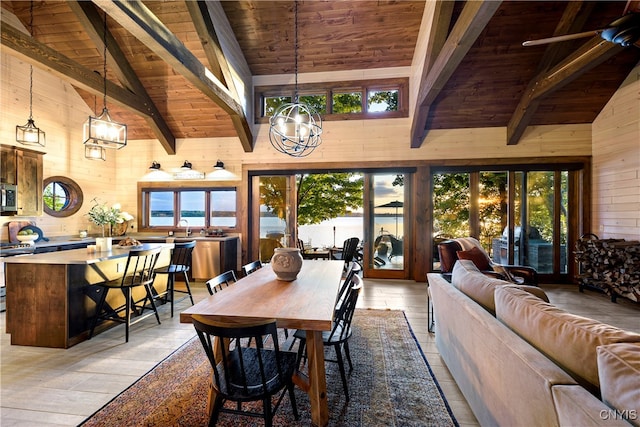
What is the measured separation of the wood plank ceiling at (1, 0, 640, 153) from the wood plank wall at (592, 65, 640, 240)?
0.91 feet

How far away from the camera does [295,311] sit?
1.64 meters

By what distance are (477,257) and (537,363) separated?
308 centimetres

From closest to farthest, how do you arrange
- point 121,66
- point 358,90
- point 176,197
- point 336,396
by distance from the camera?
point 336,396, point 121,66, point 358,90, point 176,197

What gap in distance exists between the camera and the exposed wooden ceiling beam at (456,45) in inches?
104

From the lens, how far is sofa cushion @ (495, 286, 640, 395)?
1034 mm

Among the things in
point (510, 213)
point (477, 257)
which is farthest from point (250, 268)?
point (510, 213)

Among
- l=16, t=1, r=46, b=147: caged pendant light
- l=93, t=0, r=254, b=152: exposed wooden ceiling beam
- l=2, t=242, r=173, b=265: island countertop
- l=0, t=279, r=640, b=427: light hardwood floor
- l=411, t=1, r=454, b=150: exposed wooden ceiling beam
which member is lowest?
l=0, t=279, r=640, b=427: light hardwood floor

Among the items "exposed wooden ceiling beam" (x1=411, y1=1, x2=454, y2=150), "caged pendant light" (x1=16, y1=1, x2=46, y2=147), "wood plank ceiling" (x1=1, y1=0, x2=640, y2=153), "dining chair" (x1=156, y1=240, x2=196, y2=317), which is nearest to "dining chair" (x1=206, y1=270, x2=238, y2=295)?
"dining chair" (x1=156, y1=240, x2=196, y2=317)

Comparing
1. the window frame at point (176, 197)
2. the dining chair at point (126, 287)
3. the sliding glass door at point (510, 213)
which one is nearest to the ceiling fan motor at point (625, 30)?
the sliding glass door at point (510, 213)

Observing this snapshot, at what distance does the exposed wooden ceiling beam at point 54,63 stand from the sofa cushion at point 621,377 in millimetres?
5182

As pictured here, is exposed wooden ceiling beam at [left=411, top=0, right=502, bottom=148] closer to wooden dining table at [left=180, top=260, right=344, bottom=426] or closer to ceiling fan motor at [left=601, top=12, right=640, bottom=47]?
ceiling fan motor at [left=601, top=12, right=640, bottom=47]

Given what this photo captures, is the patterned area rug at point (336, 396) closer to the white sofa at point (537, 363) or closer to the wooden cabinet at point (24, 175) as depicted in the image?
the white sofa at point (537, 363)

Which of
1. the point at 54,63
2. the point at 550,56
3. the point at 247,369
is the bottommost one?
the point at 247,369

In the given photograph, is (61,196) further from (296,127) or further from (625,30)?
(625,30)
